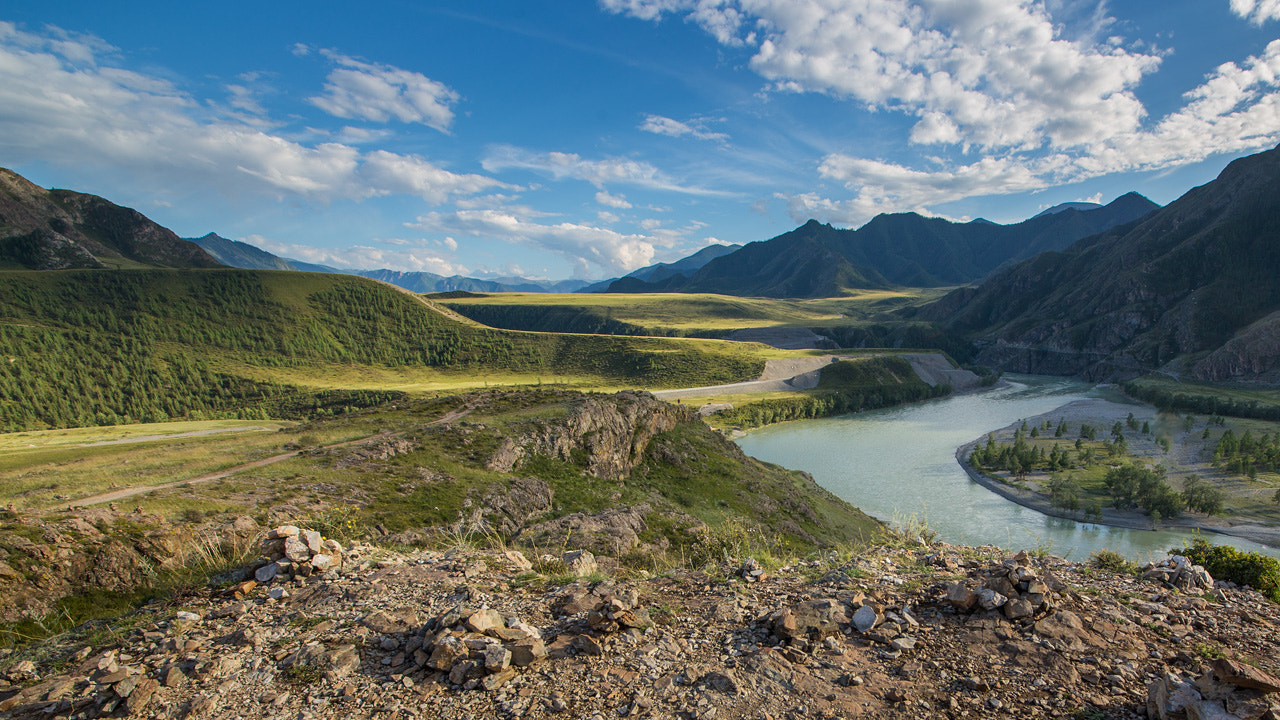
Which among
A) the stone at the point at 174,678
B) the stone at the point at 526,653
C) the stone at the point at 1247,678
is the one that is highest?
the stone at the point at 1247,678

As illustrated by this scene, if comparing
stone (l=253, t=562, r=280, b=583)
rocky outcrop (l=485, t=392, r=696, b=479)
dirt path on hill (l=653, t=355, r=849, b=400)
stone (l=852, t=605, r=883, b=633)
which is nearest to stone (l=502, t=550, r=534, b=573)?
stone (l=253, t=562, r=280, b=583)

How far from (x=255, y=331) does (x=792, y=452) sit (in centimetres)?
12755

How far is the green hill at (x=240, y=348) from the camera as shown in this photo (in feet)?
275

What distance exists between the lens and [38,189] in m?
172

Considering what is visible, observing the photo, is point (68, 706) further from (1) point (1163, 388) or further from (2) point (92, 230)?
(2) point (92, 230)

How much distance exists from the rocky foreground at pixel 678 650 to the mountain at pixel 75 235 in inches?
8057

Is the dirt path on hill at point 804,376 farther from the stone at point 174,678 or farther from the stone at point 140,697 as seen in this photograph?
the stone at point 140,697

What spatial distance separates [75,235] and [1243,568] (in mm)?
253193

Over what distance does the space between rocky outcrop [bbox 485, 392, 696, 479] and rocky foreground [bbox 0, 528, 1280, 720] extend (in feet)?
63.3

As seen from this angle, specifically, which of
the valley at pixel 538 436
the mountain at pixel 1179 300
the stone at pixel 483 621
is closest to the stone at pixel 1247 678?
the valley at pixel 538 436

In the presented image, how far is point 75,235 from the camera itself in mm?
163500

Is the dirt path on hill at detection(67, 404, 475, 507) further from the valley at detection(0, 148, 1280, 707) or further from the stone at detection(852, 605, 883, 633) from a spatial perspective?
the stone at detection(852, 605, 883, 633)

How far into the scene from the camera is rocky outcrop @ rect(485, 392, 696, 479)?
28.1 m

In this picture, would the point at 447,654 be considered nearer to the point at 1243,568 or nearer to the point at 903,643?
the point at 903,643
